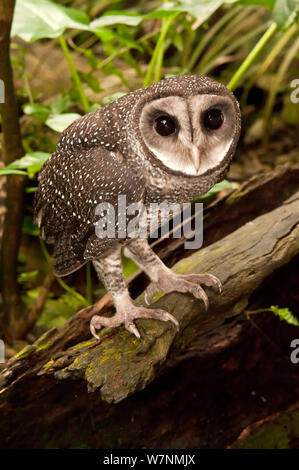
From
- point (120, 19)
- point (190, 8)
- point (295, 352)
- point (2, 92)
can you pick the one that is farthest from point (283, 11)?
point (295, 352)

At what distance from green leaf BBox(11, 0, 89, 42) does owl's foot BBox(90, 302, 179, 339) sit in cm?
91

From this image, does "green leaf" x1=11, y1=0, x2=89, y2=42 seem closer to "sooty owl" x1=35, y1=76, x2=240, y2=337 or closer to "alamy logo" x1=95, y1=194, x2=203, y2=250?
"sooty owl" x1=35, y1=76, x2=240, y2=337

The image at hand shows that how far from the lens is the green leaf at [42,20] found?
1743mm

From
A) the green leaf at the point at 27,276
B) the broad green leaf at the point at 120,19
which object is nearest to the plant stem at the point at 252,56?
the broad green leaf at the point at 120,19

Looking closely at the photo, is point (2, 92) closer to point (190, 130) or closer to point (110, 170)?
point (110, 170)

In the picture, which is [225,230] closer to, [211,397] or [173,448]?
[211,397]

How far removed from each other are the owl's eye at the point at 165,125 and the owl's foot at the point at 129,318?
0.51m

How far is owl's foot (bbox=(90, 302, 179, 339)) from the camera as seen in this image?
4.65 ft

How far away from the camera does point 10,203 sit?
6.42 feet

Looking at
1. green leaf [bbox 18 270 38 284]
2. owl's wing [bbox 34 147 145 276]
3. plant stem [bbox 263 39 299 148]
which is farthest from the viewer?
plant stem [bbox 263 39 299 148]

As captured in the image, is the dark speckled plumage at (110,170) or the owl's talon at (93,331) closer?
the dark speckled plumage at (110,170)

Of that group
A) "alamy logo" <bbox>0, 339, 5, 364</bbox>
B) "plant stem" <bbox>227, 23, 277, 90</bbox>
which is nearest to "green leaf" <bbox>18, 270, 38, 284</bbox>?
"alamy logo" <bbox>0, 339, 5, 364</bbox>

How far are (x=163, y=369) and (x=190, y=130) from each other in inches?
30.9

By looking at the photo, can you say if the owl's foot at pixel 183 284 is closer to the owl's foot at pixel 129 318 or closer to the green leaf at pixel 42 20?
the owl's foot at pixel 129 318
